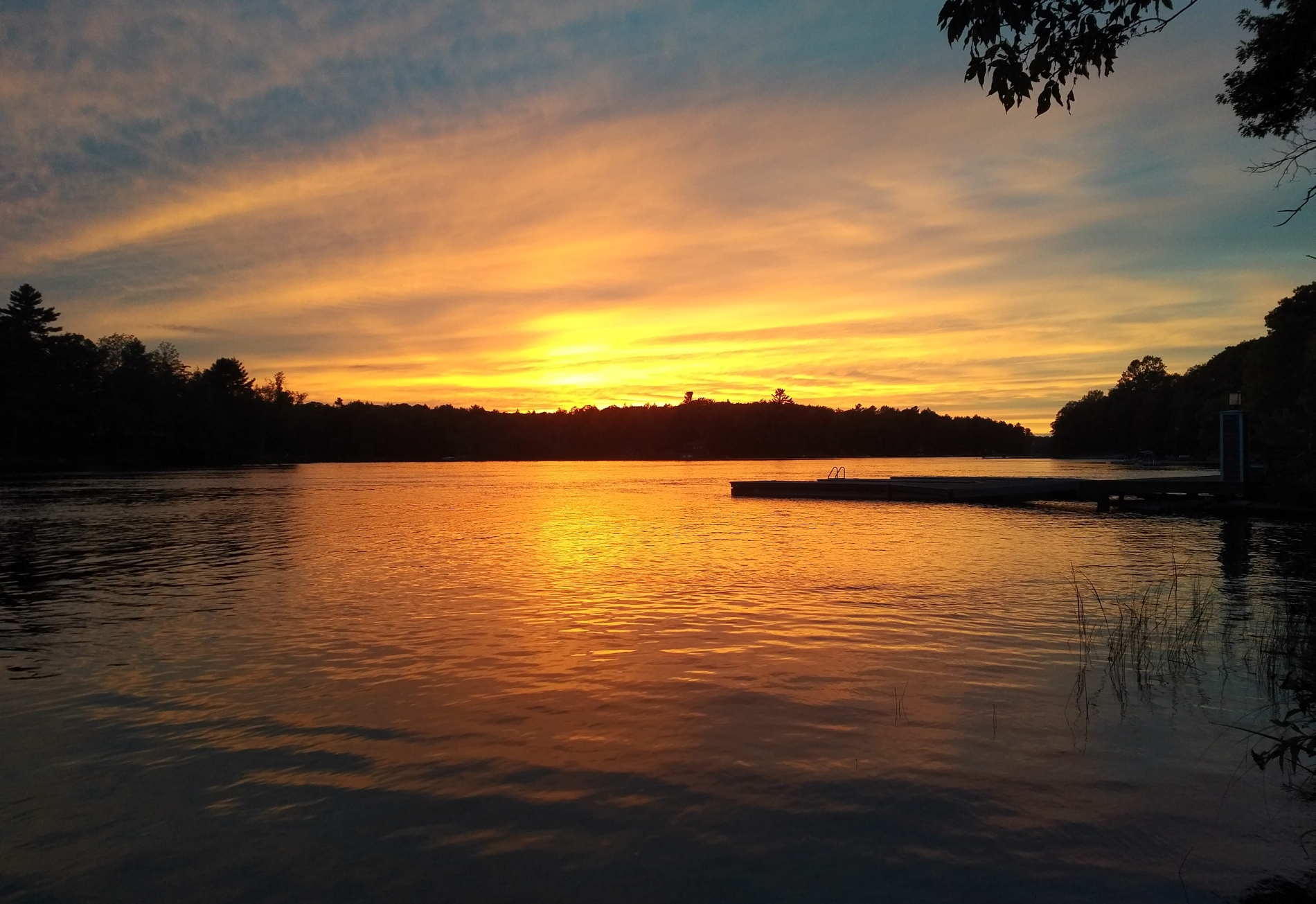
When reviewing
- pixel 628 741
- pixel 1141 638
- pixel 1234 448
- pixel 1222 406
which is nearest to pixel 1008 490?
pixel 1234 448

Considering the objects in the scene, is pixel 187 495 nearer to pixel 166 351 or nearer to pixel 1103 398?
pixel 166 351

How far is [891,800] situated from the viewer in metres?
6.32

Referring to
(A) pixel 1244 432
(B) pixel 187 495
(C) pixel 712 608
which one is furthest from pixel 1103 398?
(C) pixel 712 608

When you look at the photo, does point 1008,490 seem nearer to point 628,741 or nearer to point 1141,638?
point 1141,638

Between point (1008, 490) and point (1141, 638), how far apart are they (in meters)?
35.6

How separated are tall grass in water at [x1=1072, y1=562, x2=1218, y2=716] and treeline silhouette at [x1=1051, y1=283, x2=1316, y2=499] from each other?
1381 cm

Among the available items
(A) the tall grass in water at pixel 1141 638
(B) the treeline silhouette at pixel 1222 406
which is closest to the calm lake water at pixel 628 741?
(A) the tall grass in water at pixel 1141 638

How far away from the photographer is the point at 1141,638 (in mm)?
11273

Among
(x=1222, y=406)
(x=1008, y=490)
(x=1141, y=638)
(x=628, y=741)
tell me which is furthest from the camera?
(x=1222, y=406)

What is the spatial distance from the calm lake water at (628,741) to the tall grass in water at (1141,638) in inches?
5.7

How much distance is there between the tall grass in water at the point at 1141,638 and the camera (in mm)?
9531

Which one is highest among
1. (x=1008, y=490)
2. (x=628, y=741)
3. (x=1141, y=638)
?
(x=1008, y=490)

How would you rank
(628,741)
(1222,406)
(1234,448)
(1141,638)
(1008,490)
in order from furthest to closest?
(1222,406) → (1008,490) → (1234,448) → (1141,638) → (628,741)

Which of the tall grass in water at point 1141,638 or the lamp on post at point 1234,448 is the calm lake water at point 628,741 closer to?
the tall grass in water at point 1141,638
